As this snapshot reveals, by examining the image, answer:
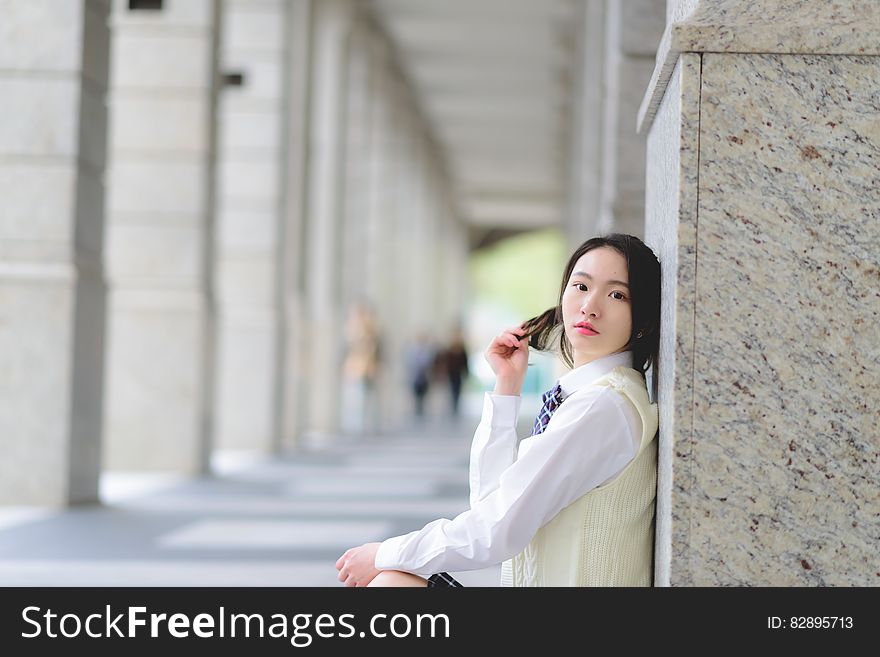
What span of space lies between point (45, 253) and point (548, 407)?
23.7ft

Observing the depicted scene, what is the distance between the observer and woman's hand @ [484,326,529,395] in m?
3.04

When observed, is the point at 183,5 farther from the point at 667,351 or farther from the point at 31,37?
the point at 667,351

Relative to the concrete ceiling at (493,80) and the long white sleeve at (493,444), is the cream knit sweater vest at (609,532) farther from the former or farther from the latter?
the concrete ceiling at (493,80)

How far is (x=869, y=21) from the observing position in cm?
253

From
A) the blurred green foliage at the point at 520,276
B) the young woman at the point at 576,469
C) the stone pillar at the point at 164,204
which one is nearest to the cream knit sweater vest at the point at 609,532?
the young woman at the point at 576,469

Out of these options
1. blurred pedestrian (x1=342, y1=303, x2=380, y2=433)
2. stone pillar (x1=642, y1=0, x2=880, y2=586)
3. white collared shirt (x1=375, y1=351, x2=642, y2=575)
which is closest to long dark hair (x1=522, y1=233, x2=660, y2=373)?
white collared shirt (x1=375, y1=351, x2=642, y2=575)

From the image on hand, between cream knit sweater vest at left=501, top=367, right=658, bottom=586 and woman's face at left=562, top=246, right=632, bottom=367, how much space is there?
134 millimetres

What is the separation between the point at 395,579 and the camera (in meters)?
2.68

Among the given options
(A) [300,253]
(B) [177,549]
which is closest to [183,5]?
(A) [300,253]

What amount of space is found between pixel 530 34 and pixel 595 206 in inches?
593

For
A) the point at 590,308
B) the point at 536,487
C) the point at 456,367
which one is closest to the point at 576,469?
the point at 536,487

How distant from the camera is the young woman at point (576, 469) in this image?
2.65m

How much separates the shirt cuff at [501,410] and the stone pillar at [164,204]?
977 centimetres

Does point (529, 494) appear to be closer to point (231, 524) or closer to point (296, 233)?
point (231, 524)
